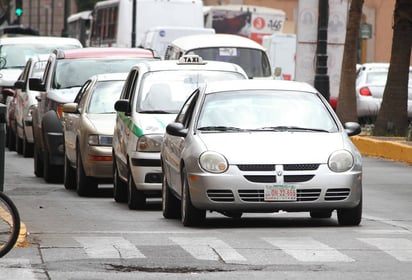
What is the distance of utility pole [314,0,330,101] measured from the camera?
98.2 feet

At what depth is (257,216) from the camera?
15648mm

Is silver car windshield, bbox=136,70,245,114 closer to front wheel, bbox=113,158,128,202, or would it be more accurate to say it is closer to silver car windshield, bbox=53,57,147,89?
front wheel, bbox=113,158,128,202

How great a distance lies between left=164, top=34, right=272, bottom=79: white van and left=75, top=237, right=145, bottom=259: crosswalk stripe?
56.7ft

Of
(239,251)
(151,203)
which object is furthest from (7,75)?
(239,251)

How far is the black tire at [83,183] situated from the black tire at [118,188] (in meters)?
0.86

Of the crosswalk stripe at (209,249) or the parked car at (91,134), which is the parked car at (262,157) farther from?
the parked car at (91,134)

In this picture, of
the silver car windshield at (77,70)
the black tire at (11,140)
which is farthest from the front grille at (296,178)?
the black tire at (11,140)

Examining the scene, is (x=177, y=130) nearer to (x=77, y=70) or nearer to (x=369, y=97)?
(x=77, y=70)

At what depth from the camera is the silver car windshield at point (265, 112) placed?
48.0ft

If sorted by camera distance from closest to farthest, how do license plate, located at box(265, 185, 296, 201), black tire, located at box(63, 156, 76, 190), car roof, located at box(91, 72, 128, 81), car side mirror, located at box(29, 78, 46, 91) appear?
license plate, located at box(265, 185, 296, 201), car roof, located at box(91, 72, 128, 81), black tire, located at box(63, 156, 76, 190), car side mirror, located at box(29, 78, 46, 91)

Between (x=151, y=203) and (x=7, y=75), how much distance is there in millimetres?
16429

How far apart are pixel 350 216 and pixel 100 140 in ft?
16.7

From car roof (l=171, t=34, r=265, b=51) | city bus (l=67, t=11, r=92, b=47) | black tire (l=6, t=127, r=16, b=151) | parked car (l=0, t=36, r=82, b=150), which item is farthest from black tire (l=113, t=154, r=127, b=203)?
city bus (l=67, t=11, r=92, b=47)

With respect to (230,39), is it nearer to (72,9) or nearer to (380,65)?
(380,65)
